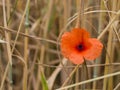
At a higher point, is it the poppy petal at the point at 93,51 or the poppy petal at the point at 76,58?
the poppy petal at the point at 93,51

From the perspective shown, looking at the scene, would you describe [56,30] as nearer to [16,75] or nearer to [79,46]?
[16,75]

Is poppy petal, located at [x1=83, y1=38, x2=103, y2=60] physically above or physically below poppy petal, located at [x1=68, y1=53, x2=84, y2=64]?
above

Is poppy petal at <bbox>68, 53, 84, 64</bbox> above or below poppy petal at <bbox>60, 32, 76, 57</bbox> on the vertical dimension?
below

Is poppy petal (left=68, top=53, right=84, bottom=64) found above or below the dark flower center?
below

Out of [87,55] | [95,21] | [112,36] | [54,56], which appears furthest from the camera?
[54,56]

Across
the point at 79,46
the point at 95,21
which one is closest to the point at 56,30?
the point at 95,21

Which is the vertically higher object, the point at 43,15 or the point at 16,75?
the point at 43,15
